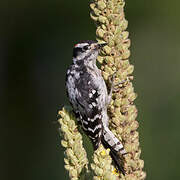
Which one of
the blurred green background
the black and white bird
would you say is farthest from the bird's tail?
the blurred green background

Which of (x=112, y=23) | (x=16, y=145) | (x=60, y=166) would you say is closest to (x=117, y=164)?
(x=112, y=23)

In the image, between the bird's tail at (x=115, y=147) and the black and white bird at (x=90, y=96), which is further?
the black and white bird at (x=90, y=96)

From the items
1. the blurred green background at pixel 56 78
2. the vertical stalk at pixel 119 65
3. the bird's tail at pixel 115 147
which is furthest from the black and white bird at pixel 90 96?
the blurred green background at pixel 56 78

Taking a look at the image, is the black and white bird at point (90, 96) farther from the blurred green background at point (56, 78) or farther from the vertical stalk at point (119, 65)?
the blurred green background at point (56, 78)

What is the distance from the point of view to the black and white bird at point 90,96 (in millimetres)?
3684

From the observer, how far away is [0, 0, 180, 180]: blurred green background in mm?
5359

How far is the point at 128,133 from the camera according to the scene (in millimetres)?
3047

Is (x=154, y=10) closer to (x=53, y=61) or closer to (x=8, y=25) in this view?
(x=53, y=61)

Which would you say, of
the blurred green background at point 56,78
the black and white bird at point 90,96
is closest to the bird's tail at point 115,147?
the black and white bird at point 90,96

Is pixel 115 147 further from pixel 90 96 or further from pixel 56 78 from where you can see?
pixel 56 78

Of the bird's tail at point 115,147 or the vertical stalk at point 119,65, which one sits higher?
the vertical stalk at point 119,65

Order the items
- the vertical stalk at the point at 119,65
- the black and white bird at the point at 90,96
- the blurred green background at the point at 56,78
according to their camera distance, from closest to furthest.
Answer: the vertical stalk at the point at 119,65 → the black and white bird at the point at 90,96 → the blurred green background at the point at 56,78

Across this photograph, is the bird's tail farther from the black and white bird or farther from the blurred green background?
the blurred green background

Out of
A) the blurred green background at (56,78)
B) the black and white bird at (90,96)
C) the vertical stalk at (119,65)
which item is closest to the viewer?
the vertical stalk at (119,65)
